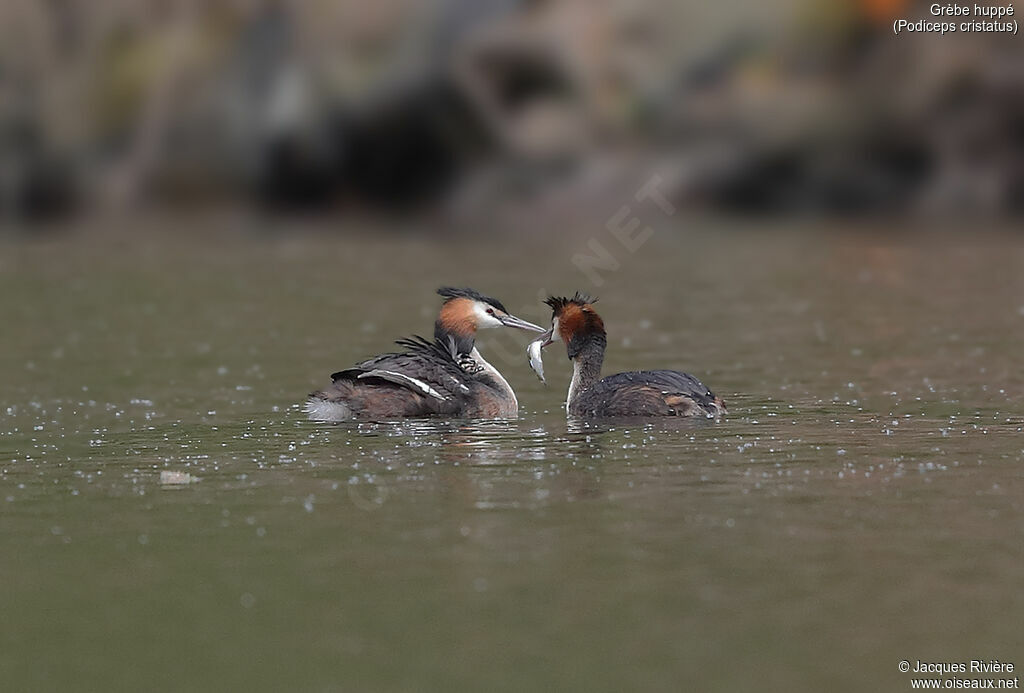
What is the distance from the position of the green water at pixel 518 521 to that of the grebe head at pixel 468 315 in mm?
815

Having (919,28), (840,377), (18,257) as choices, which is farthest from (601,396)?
(919,28)

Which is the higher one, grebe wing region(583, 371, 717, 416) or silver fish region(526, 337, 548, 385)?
silver fish region(526, 337, 548, 385)

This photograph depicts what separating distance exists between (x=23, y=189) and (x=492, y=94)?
38.0 feet

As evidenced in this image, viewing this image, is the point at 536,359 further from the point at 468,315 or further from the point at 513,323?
the point at 468,315

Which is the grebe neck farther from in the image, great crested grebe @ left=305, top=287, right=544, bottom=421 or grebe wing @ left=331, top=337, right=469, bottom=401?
grebe wing @ left=331, top=337, right=469, bottom=401

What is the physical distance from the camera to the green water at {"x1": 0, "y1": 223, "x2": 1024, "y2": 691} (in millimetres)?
7492

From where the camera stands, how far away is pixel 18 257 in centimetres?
3139

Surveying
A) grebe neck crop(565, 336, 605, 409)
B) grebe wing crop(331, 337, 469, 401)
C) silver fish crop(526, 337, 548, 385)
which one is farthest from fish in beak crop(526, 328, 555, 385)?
grebe wing crop(331, 337, 469, 401)

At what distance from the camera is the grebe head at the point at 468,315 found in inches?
606

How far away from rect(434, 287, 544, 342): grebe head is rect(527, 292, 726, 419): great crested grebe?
40cm

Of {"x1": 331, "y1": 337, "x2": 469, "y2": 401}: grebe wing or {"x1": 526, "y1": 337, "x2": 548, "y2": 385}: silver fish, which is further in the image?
{"x1": 526, "y1": 337, "x2": 548, "y2": 385}: silver fish

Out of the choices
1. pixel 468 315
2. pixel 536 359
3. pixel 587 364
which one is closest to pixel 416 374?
pixel 468 315

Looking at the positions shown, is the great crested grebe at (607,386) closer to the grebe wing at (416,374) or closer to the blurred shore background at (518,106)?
the grebe wing at (416,374)

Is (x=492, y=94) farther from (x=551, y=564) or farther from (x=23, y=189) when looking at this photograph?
(x=551, y=564)
